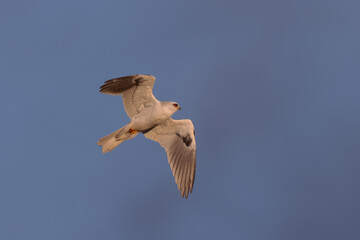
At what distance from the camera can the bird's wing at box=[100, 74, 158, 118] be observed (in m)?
15.7

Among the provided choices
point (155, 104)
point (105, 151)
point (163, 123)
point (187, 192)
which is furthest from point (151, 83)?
point (187, 192)

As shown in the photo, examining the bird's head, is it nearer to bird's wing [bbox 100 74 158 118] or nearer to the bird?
the bird

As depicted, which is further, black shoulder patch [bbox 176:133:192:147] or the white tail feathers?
black shoulder patch [bbox 176:133:192:147]

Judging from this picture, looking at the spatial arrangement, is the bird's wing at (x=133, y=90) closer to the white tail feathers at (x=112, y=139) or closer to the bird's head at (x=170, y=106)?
the bird's head at (x=170, y=106)

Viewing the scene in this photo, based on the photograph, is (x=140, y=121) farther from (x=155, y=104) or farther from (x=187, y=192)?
(x=187, y=192)

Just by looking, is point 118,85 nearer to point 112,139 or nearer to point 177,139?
point 112,139

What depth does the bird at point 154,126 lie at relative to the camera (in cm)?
1594

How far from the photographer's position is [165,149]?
17.2m

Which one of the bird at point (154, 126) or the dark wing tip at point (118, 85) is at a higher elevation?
the dark wing tip at point (118, 85)

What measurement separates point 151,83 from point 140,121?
1.37 meters

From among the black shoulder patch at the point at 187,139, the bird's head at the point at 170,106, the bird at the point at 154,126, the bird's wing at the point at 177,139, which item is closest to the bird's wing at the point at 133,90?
the bird at the point at 154,126

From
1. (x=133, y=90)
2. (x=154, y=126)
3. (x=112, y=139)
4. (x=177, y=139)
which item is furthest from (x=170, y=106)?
(x=112, y=139)

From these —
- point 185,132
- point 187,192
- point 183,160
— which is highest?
point 185,132

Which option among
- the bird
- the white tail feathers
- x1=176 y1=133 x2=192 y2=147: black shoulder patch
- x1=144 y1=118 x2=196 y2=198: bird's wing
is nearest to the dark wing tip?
the bird
